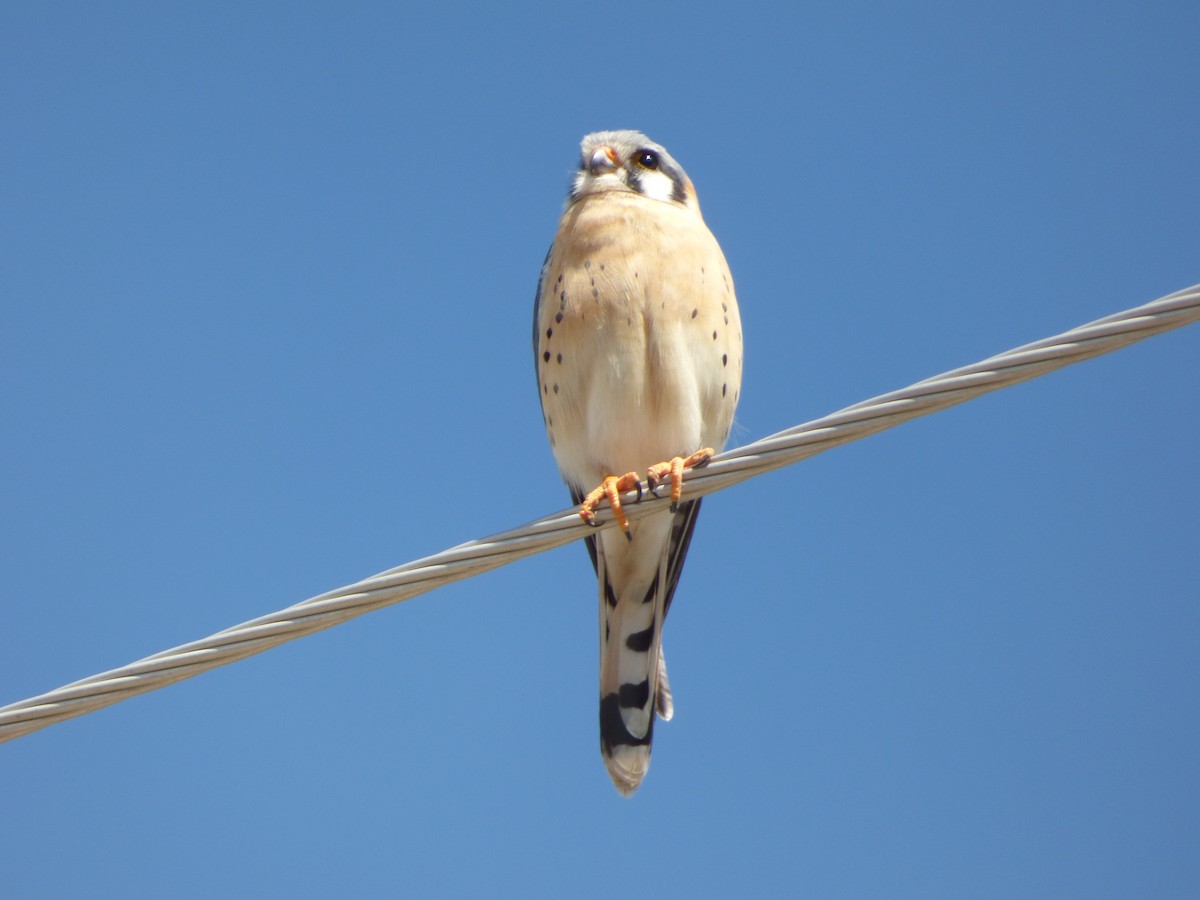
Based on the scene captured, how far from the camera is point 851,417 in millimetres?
2412

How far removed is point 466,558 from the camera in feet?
8.29

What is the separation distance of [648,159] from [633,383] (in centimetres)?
125

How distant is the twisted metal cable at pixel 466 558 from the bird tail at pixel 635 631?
150cm

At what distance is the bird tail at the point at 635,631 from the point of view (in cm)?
399

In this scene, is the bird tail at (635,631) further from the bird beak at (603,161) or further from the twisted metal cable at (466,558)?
the twisted metal cable at (466,558)

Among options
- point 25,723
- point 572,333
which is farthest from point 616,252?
point 25,723

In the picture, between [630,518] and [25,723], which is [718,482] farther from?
[25,723]

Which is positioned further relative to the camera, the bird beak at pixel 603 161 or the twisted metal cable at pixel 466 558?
the bird beak at pixel 603 161

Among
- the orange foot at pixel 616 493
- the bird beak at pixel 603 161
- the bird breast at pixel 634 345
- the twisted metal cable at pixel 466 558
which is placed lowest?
the twisted metal cable at pixel 466 558

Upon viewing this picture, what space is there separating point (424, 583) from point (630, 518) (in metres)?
0.87

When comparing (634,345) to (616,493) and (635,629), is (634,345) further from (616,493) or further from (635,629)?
(635,629)

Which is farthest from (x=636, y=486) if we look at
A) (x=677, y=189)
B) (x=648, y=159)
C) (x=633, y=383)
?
(x=648, y=159)

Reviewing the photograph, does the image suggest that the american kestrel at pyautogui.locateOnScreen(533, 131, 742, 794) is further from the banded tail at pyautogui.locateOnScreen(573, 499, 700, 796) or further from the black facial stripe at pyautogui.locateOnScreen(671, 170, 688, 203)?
the black facial stripe at pyautogui.locateOnScreen(671, 170, 688, 203)

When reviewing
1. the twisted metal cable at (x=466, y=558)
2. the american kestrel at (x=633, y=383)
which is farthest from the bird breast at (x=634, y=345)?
the twisted metal cable at (x=466, y=558)
